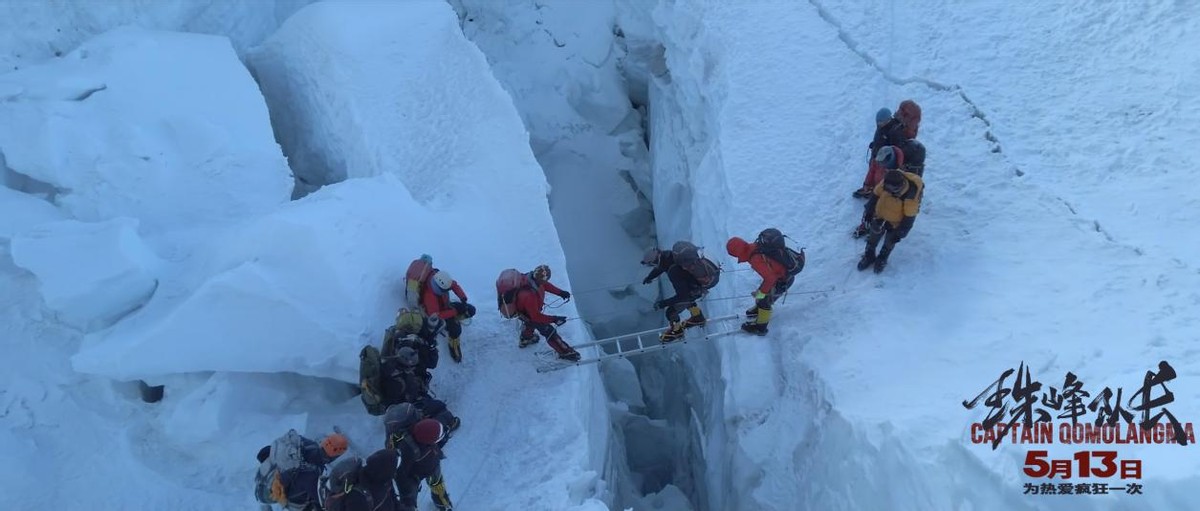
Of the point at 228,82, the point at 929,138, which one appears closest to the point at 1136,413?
the point at 929,138

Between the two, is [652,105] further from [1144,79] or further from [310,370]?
[310,370]

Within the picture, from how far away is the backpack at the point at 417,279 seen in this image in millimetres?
6152

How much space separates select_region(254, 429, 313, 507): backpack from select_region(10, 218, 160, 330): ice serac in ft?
7.33

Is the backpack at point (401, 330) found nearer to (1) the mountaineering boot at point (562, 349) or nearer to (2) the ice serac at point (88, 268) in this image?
(1) the mountaineering boot at point (562, 349)

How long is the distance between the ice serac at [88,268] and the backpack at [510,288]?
9.79 feet

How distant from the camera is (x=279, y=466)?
4879 mm

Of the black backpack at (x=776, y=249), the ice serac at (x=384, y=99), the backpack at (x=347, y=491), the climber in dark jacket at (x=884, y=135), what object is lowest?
the backpack at (x=347, y=491)

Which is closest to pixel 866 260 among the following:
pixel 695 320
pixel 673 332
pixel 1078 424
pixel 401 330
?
pixel 695 320

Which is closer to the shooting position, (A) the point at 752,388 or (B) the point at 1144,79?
(A) the point at 752,388

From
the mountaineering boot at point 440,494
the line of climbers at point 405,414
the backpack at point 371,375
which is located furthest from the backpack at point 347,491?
the backpack at point 371,375

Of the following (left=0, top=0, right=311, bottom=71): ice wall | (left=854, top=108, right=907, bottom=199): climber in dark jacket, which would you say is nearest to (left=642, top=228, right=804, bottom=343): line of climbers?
(left=854, top=108, right=907, bottom=199): climber in dark jacket

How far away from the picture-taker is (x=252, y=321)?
5848 mm

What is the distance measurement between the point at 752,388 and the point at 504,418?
85.7 inches

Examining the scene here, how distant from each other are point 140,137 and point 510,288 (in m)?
4.17
